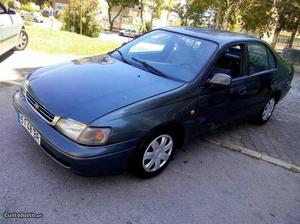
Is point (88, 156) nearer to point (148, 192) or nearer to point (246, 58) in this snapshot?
point (148, 192)

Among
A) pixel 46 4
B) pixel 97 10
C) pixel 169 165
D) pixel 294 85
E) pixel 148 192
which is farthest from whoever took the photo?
pixel 46 4

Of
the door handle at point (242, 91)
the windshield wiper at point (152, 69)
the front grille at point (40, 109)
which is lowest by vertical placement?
the front grille at point (40, 109)

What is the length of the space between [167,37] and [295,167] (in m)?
2.59

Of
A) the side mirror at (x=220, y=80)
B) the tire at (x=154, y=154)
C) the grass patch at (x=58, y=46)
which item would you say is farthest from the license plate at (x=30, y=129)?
the grass patch at (x=58, y=46)

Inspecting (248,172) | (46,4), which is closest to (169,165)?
(248,172)

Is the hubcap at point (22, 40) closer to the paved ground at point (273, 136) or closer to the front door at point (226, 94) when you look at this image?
the paved ground at point (273, 136)

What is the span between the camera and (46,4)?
59.9 metres

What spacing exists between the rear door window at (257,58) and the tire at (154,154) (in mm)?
1892

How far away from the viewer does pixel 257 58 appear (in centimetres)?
474

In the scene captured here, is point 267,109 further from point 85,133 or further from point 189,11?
point 189,11

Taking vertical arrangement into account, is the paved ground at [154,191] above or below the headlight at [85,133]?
below

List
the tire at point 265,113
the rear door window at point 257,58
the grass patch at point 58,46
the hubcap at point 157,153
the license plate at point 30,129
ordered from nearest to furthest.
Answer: the license plate at point 30,129 < the hubcap at point 157,153 < the rear door window at point 257,58 < the tire at point 265,113 < the grass patch at point 58,46

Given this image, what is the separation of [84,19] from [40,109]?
14.1m

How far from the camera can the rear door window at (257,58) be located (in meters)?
4.50
